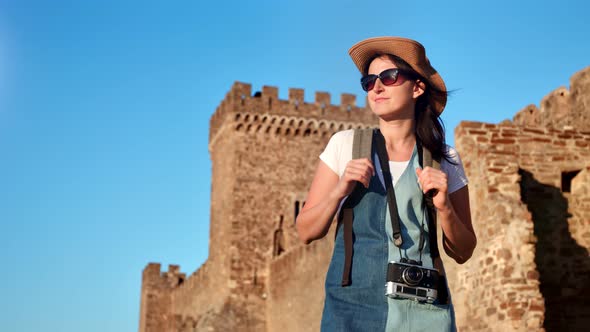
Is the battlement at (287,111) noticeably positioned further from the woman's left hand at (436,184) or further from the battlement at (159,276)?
the woman's left hand at (436,184)

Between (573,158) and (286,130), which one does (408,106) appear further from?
(286,130)

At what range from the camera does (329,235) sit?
20125 millimetres

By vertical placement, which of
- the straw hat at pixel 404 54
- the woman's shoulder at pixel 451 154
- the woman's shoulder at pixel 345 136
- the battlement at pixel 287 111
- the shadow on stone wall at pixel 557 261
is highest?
the battlement at pixel 287 111

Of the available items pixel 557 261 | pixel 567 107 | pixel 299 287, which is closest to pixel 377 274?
pixel 557 261

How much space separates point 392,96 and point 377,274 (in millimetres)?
768

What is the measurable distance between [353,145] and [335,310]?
2.23ft

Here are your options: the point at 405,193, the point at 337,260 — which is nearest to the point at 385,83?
the point at 405,193

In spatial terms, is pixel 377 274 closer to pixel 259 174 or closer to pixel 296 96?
pixel 259 174

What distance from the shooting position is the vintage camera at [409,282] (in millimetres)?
3264

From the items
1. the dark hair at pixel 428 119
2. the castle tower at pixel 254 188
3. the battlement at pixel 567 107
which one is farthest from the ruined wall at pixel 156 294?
the dark hair at pixel 428 119

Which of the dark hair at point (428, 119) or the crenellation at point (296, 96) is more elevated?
the crenellation at point (296, 96)

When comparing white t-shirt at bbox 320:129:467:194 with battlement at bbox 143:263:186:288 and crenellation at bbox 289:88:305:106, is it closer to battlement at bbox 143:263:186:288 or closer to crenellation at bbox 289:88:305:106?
crenellation at bbox 289:88:305:106

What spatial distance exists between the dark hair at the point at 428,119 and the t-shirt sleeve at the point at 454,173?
0.02m

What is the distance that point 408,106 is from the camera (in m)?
3.69
